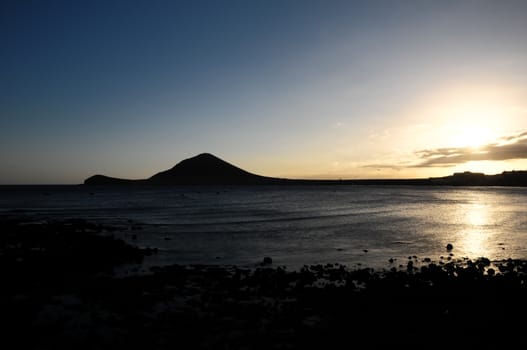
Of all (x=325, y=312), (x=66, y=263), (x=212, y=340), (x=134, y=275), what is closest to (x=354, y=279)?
(x=325, y=312)

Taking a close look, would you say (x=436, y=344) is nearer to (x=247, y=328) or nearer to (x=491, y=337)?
(x=491, y=337)

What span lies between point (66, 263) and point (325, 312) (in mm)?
16981

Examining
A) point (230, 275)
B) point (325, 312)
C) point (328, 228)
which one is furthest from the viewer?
point (328, 228)

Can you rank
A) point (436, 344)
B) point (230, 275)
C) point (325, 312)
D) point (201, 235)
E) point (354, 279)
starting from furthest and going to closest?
1. point (201, 235)
2. point (230, 275)
3. point (354, 279)
4. point (325, 312)
5. point (436, 344)

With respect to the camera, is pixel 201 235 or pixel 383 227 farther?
pixel 383 227

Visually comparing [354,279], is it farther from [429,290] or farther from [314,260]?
[314,260]

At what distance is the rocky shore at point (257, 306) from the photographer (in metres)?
12.4

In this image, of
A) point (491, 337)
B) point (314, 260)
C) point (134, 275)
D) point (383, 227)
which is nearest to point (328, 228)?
point (383, 227)

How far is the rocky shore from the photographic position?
12352mm

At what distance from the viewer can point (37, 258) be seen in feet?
79.2

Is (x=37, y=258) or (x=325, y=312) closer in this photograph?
(x=325, y=312)

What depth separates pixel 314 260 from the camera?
25812 millimetres

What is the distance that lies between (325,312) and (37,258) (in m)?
19.4

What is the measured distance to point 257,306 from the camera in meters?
15.5
